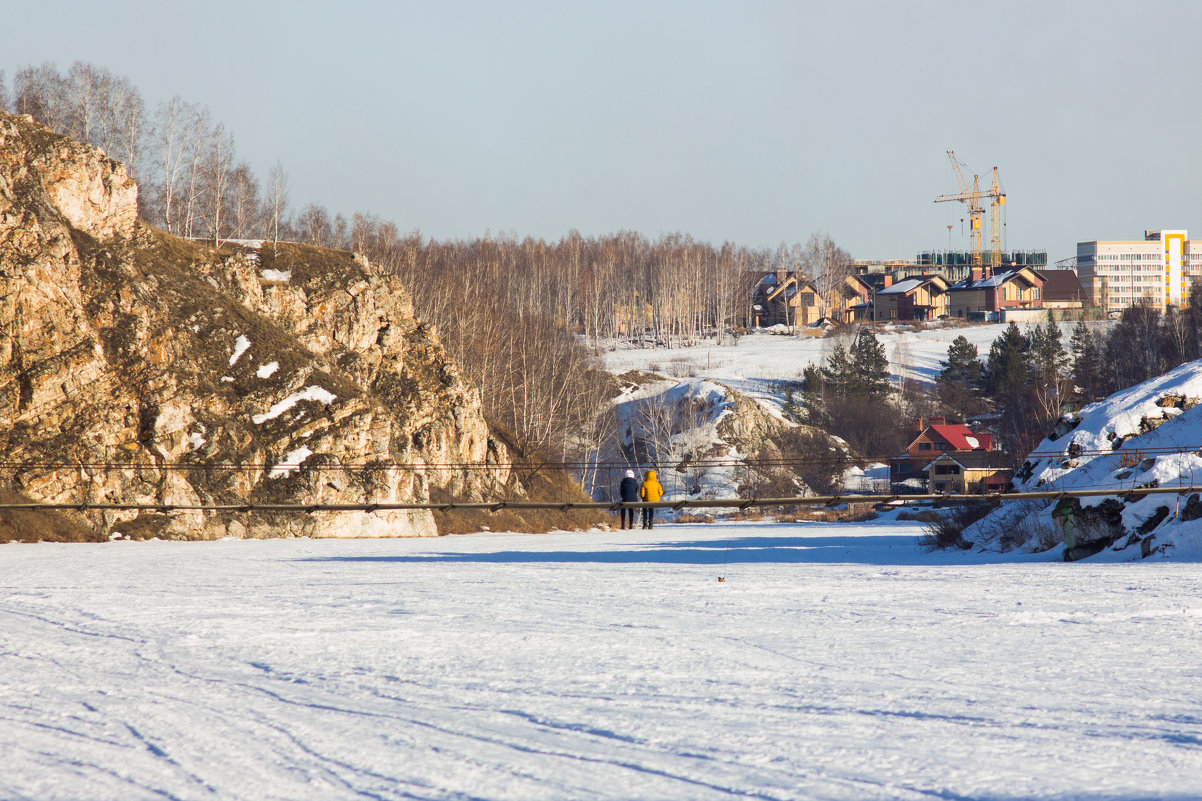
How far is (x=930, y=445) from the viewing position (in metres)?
72.7

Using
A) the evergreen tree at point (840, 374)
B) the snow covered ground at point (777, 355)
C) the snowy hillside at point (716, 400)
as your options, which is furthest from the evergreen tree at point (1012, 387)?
the evergreen tree at point (840, 374)

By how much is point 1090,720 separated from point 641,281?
119 metres

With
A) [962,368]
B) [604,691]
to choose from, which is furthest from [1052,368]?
[604,691]

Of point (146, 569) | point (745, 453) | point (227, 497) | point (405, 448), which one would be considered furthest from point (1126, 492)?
point (745, 453)

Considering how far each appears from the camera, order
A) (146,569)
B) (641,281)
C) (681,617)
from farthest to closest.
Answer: (641,281), (146,569), (681,617)

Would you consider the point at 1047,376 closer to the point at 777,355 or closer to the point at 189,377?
the point at 777,355

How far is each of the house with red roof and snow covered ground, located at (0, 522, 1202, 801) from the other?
62540mm

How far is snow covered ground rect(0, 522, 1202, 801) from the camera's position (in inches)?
175

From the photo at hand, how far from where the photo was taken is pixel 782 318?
129625 mm

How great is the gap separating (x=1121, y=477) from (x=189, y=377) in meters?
27.1

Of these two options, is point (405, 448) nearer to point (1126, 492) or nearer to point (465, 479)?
point (465, 479)

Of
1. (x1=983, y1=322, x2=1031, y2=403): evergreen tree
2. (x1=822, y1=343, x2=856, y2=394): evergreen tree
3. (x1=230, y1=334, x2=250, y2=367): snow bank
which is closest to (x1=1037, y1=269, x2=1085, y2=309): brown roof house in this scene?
(x1=983, y1=322, x2=1031, y2=403): evergreen tree

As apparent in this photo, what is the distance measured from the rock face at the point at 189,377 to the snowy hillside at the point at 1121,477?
19.3 meters

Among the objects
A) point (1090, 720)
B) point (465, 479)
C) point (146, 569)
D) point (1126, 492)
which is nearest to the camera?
point (1090, 720)
